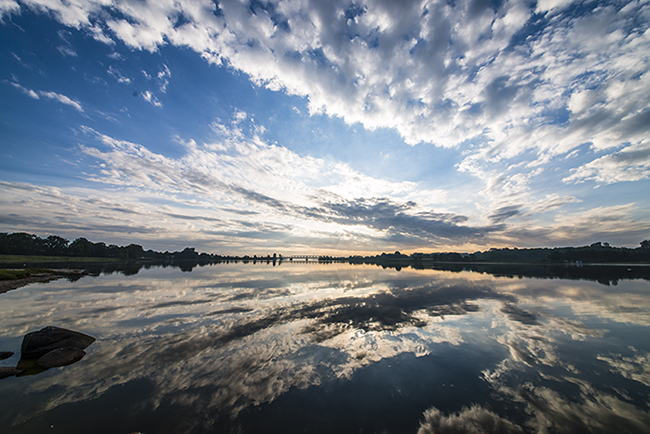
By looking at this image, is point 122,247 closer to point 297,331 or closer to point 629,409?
point 297,331

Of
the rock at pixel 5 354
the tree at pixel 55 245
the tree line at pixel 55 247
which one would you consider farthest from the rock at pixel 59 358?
the tree at pixel 55 245

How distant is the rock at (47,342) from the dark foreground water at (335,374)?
0.51 m

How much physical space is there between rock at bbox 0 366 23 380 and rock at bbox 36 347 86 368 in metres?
0.73

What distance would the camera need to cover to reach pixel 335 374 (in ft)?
31.7

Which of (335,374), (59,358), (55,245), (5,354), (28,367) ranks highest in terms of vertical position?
(55,245)

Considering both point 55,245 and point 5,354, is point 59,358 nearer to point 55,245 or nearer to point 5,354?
point 5,354

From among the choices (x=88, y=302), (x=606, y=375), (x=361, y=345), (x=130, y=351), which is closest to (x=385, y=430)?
(x=361, y=345)

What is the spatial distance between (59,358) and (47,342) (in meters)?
1.68

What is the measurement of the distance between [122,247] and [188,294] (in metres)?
211

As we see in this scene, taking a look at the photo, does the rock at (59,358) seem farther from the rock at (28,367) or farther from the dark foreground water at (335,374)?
the dark foreground water at (335,374)

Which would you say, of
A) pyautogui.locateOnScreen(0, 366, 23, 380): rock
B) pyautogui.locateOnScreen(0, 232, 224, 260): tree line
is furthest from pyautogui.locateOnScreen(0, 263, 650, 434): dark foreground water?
pyautogui.locateOnScreen(0, 232, 224, 260): tree line

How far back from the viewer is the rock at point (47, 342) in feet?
35.3

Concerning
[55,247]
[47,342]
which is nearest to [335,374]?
[47,342]

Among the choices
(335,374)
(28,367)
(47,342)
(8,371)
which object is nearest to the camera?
(8,371)
